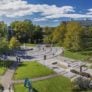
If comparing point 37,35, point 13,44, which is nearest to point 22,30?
point 37,35

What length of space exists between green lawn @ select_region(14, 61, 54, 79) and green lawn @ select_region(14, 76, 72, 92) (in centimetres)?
407

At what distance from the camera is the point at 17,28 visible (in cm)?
12850

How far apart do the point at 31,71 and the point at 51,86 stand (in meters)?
9.51

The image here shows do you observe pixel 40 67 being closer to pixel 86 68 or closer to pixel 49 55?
pixel 86 68

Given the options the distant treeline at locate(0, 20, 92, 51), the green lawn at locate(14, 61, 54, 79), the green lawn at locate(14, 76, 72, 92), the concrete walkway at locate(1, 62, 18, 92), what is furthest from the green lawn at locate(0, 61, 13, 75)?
the distant treeline at locate(0, 20, 92, 51)

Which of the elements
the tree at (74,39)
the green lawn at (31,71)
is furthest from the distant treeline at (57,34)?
the green lawn at (31,71)

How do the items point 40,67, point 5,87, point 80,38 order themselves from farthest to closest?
point 80,38, point 40,67, point 5,87

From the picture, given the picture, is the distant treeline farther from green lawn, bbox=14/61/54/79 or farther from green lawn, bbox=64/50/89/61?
green lawn, bbox=14/61/54/79

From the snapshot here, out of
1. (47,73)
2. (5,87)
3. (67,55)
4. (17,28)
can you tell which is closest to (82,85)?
(47,73)

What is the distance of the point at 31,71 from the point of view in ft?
202

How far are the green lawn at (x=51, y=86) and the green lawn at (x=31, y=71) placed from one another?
13.4ft

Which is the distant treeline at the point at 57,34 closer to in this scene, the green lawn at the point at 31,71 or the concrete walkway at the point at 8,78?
the green lawn at the point at 31,71

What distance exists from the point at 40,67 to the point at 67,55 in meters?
23.2

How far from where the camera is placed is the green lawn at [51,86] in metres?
51.1
